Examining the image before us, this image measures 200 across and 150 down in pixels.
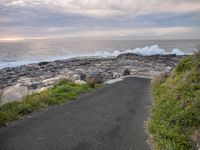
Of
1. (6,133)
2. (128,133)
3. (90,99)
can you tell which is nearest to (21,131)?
(6,133)

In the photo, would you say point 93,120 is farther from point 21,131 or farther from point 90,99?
point 90,99

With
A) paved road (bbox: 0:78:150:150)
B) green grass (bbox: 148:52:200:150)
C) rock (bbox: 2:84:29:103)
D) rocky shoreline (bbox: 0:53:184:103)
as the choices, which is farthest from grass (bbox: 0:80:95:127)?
rocky shoreline (bbox: 0:53:184:103)

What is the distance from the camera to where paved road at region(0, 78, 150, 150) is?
663 centimetres

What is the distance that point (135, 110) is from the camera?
10633mm

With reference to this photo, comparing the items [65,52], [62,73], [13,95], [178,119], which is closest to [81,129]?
[178,119]

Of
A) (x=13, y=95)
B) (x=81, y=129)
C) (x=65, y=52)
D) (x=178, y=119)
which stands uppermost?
(x=178, y=119)

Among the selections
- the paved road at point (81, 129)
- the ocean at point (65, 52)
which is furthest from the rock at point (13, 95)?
the ocean at point (65, 52)

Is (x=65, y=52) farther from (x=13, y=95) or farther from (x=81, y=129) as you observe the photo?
(x=81, y=129)

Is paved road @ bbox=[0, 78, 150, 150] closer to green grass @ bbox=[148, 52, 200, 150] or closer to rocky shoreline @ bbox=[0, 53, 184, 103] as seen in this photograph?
green grass @ bbox=[148, 52, 200, 150]

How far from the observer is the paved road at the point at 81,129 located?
6.63 meters

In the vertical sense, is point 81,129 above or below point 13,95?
above

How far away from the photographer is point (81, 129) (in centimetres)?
781

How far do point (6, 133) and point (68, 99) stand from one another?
16.1 ft

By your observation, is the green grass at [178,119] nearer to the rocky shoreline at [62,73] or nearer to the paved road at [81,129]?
the paved road at [81,129]
